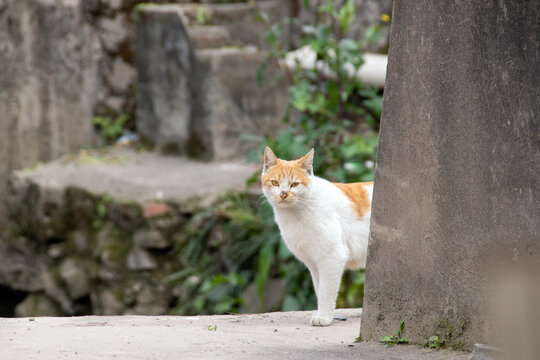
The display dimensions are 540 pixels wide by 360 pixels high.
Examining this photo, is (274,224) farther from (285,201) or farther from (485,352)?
(485,352)

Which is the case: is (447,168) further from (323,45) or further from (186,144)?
(186,144)

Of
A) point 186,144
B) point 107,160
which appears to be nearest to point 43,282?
point 107,160

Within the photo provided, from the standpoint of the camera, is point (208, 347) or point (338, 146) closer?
point (208, 347)

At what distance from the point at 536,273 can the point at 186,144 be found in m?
5.90

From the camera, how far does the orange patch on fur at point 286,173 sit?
4312mm

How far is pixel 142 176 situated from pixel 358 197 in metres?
3.60

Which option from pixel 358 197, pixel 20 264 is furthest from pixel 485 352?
pixel 20 264

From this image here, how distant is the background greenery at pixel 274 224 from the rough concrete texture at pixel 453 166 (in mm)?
2744

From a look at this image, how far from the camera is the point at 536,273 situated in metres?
2.69

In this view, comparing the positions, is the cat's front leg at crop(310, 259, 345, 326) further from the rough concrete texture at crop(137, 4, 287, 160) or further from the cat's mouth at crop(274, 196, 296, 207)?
the rough concrete texture at crop(137, 4, 287, 160)

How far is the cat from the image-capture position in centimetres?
424

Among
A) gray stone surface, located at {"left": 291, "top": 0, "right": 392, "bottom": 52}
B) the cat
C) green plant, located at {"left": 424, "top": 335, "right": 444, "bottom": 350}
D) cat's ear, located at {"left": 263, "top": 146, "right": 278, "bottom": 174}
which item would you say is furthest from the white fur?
gray stone surface, located at {"left": 291, "top": 0, "right": 392, "bottom": 52}

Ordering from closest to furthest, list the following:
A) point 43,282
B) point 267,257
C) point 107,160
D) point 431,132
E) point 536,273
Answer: point 536,273 → point 431,132 → point 267,257 → point 43,282 → point 107,160

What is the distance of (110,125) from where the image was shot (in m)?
9.11
